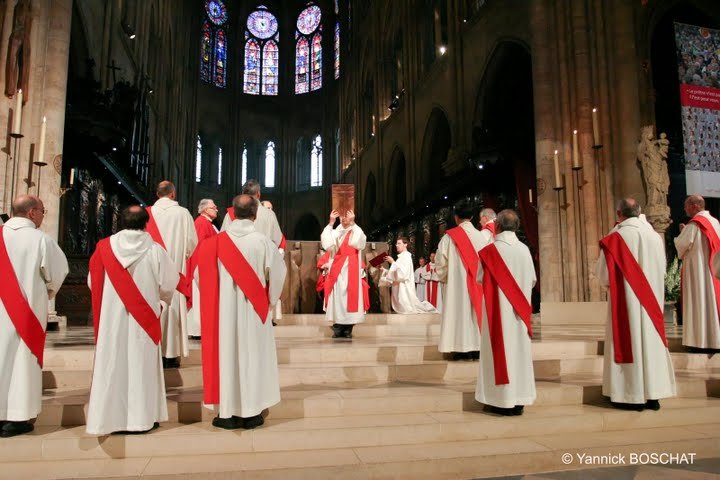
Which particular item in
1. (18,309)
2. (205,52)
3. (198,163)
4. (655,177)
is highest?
(205,52)

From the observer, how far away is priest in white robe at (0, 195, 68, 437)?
3832 mm

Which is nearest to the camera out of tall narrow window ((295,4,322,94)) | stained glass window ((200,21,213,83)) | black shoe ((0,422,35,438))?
black shoe ((0,422,35,438))

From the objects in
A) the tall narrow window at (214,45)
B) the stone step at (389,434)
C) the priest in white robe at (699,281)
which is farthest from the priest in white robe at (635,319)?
the tall narrow window at (214,45)

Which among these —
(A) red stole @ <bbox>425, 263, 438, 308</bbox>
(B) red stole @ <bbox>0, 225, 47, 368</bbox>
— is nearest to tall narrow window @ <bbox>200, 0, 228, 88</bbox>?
(A) red stole @ <bbox>425, 263, 438, 308</bbox>

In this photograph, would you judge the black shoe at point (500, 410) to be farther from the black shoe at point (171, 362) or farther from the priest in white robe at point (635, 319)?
the black shoe at point (171, 362)

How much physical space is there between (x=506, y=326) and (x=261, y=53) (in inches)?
1422

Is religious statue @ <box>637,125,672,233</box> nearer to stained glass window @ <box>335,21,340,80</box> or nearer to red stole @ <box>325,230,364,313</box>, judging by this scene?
red stole @ <box>325,230,364,313</box>

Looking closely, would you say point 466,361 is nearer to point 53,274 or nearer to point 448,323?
point 448,323

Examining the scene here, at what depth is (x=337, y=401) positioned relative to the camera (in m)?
4.42

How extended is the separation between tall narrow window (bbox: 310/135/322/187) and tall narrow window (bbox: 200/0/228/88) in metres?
6.86

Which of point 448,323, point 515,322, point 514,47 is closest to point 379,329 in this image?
point 448,323

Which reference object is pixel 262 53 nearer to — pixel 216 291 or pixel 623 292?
pixel 216 291

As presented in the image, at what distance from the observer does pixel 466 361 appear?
5.81 meters


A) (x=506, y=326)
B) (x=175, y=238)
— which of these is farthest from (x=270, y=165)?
(x=506, y=326)
